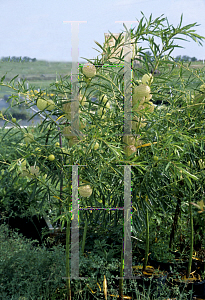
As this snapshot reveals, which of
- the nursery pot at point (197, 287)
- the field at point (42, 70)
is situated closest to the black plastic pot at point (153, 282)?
the nursery pot at point (197, 287)

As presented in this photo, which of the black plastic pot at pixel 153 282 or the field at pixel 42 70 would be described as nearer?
the field at pixel 42 70

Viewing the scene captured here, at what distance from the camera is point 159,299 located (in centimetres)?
154

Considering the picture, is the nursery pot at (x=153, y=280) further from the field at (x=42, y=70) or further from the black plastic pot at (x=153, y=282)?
the field at (x=42, y=70)

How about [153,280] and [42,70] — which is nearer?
[153,280]

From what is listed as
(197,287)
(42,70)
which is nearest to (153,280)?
(197,287)

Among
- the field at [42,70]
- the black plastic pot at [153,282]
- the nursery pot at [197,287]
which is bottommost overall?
the nursery pot at [197,287]

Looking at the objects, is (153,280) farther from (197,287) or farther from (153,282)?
(197,287)

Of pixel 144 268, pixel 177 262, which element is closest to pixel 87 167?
pixel 144 268

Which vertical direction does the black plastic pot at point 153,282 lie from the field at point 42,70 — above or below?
below

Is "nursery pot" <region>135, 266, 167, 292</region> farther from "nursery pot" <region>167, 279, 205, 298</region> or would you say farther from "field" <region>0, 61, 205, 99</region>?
"field" <region>0, 61, 205, 99</region>

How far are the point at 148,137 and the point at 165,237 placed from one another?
3.12 ft

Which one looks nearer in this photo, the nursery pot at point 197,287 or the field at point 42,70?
the field at point 42,70

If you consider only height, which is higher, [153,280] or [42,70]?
[42,70]

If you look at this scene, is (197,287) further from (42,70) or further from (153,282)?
Result: (42,70)
